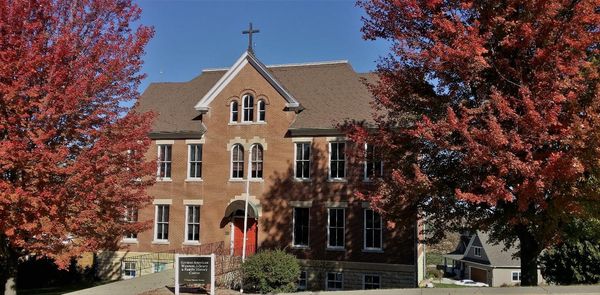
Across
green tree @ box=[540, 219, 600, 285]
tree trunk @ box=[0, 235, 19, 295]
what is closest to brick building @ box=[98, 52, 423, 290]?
green tree @ box=[540, 219, 600, 285]

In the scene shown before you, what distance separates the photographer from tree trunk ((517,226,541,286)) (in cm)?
1334

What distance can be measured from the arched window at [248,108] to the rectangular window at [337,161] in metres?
4.65

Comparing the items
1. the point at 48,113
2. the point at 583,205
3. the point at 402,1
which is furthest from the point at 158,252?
the point at 583,205

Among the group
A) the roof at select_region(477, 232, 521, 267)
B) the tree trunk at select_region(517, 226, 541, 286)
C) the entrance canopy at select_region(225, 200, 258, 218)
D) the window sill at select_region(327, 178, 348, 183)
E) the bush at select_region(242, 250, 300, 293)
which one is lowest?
the roof at select_region(477, 232, 521, 267)

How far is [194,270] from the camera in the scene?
1544cm

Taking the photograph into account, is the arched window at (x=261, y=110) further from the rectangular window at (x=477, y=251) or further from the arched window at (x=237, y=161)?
the rectangular window at (x=477, y=251)

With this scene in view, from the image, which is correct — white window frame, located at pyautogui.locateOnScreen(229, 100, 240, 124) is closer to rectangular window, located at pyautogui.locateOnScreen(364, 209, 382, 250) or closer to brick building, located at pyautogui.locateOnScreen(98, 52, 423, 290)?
brick building, located at pyautogui.locateOnScreen(98, 52, 423, 290)

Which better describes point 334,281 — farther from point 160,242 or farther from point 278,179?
point 160,242

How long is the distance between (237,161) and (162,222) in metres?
5.37

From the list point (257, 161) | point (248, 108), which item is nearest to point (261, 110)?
point (248, 108)

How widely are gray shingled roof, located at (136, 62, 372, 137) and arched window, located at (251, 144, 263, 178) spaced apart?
6.97 ft

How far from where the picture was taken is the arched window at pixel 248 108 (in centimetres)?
2691

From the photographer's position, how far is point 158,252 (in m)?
26.2

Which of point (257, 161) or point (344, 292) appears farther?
point (257, 161)
